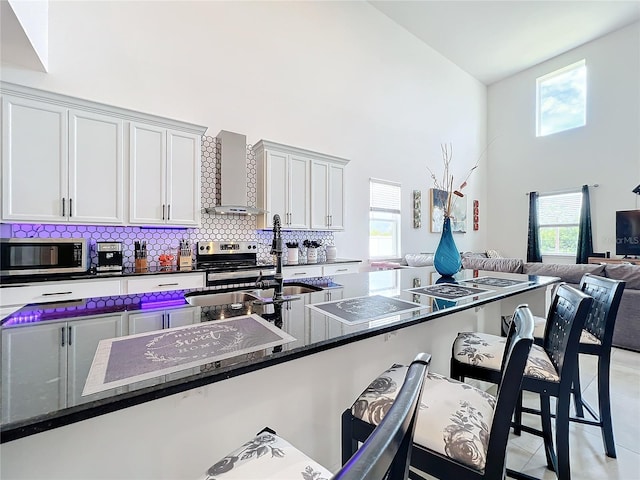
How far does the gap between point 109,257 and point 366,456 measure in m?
2.91

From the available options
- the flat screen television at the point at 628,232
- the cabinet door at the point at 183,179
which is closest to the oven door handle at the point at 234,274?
the cabinet door at the point at 183,179

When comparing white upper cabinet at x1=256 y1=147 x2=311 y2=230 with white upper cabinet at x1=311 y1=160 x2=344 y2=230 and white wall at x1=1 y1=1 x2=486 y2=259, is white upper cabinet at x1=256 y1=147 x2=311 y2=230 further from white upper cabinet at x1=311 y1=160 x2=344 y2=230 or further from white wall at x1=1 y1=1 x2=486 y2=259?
white wall at x1=1 y1=1 x2=486 y2=259

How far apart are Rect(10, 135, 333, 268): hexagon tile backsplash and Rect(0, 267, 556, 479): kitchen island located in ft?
5.90

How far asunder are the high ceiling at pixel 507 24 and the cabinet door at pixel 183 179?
172 inches

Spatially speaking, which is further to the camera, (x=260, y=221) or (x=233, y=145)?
(x=260, y=221)

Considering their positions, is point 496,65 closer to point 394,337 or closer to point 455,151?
point 455,151

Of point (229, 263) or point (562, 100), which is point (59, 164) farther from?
point (562, 100)

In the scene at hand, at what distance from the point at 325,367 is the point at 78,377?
83 cm

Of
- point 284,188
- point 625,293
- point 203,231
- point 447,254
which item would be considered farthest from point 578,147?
point 203,231

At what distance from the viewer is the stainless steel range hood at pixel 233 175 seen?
10.8 ft

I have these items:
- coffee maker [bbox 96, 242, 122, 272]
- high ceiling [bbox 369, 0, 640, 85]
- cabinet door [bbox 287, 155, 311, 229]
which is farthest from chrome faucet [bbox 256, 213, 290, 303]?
high ceiling [bbox 369, 0, 640, 85]

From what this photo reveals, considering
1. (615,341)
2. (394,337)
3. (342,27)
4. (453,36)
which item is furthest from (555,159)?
(394,337)

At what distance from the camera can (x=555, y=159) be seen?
6402mm

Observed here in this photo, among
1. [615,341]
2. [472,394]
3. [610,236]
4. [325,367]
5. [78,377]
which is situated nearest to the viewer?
[78,377]
